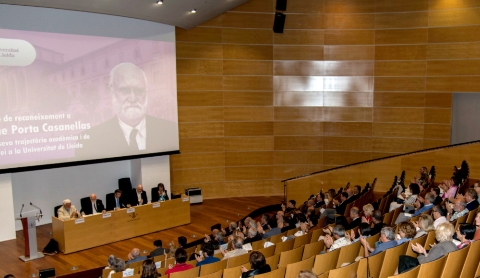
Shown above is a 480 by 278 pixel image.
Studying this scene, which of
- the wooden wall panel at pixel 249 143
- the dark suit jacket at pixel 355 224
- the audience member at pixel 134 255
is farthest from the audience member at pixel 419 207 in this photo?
the wooden wall panel at pixel 249 143

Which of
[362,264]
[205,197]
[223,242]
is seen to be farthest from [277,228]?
[205,197]

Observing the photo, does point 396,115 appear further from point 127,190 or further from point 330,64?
point 127,190

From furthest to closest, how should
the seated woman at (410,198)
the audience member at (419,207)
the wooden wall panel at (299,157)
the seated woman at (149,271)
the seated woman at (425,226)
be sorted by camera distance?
the wooden wall panel at (299,157) → the seated woman at (410,198) → the audience member at (419,207) → the seated woman at (425,226) → the seated woman at (149,271)

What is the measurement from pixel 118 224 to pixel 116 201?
49 cm

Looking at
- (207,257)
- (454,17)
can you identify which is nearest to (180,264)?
(207,257)

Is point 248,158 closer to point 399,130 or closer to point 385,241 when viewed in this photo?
point 399,130

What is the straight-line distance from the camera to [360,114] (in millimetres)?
12117

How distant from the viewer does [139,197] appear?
31.5 ft

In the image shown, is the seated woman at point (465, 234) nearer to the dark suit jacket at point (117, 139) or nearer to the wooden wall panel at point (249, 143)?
the dark suit jacket at point (117, 139)

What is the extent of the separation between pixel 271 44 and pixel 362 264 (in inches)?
340

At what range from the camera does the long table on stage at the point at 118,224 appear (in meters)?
8.33

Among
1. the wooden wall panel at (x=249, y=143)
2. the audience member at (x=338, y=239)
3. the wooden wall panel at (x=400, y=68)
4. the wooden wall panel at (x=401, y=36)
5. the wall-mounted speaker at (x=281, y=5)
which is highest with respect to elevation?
the wall-mounted speaker at (x=281, y=5)

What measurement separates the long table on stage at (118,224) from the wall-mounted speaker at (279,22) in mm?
4627

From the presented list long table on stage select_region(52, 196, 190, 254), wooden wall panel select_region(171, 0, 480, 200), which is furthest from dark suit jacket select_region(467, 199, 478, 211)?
long table on stage select_region(52, 196, 190, 254)
